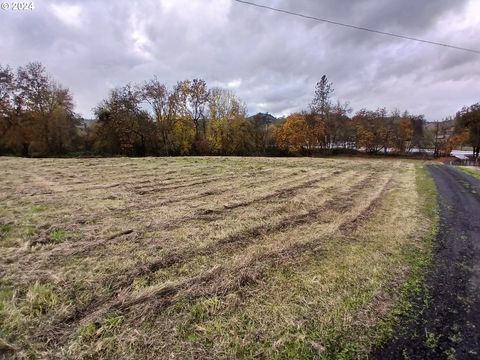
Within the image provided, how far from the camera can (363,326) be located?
2791 millimetres

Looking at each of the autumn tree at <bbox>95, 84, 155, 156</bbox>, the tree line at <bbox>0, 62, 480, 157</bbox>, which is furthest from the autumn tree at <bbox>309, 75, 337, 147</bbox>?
the autumn tree at <bbox>95, 84, 155, 156</bbox>

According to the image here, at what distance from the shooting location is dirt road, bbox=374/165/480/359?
2502 mm

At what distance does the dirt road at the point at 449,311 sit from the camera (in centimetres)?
250

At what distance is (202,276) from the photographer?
3.65 m

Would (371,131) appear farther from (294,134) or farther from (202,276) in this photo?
(202,276)

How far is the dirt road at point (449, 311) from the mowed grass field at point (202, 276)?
20 cm

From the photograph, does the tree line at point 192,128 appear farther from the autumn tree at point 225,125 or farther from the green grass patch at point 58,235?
the green grass patch at point 58,235

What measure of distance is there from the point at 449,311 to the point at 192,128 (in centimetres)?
3765

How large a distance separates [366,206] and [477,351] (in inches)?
210

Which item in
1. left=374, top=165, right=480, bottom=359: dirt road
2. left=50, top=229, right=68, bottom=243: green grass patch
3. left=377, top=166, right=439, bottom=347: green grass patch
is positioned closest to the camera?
left=374, top=165, right=480, bottom=359: dirt road

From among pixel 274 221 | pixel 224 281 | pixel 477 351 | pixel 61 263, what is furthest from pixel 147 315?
pixel 274 221

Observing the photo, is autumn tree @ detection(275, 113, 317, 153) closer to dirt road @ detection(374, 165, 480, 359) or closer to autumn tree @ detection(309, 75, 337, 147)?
autumn tree @ detection(309, 75, 337, 147)

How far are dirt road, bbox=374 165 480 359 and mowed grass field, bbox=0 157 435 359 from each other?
0.67 ft

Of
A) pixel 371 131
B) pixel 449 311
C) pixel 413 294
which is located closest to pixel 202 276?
pixel 413 294
